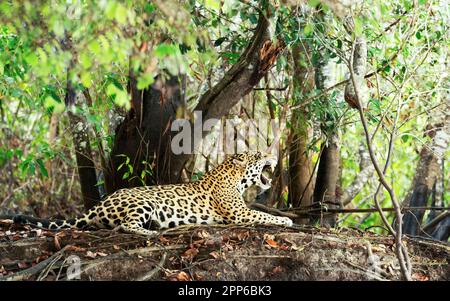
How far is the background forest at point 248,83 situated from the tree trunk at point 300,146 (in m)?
0.02

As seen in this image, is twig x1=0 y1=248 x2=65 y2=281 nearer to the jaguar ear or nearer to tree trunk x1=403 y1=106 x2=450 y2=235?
the jaguar ear

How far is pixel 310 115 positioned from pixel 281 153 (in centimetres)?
79

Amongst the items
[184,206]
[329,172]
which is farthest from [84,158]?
[329,172]

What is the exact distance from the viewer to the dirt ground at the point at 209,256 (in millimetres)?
7285

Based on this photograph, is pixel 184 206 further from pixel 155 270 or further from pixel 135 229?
pixel 155 270

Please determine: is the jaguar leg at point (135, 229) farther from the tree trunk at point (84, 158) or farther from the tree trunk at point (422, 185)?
the tree trunk at point (422, 185)

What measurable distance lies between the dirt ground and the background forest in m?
0.97

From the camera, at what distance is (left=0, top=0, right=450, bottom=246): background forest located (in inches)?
258

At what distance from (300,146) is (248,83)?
238 centimetres

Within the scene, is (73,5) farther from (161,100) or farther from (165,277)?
(161,100)

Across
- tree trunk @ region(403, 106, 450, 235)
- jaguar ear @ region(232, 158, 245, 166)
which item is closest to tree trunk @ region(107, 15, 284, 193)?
jaguar ear @ region(232, 158, 245, 166)

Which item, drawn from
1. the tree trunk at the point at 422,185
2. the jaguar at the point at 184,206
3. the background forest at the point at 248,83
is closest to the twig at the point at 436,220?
the background forest at the point at 248,83

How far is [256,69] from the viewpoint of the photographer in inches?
348

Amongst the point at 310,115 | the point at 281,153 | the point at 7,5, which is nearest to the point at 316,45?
the point at 310,115
